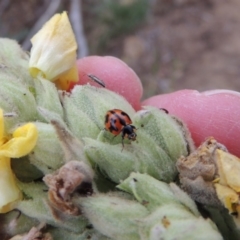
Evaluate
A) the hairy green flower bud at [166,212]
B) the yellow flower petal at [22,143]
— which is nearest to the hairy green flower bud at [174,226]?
the hairy green flower bud at [166,212]

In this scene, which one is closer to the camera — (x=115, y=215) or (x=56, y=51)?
(x=115, y=215)

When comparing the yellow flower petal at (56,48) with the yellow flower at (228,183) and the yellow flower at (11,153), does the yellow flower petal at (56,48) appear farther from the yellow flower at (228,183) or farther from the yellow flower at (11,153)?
the yellow flower at (228,183)

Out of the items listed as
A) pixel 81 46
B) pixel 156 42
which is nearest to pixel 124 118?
pixel 81 46

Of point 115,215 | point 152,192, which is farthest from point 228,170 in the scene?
point 115,215

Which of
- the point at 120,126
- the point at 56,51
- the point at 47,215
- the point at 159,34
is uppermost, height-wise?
the point at 56,51

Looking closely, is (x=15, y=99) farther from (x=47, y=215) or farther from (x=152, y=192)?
(x=152, y=192)
